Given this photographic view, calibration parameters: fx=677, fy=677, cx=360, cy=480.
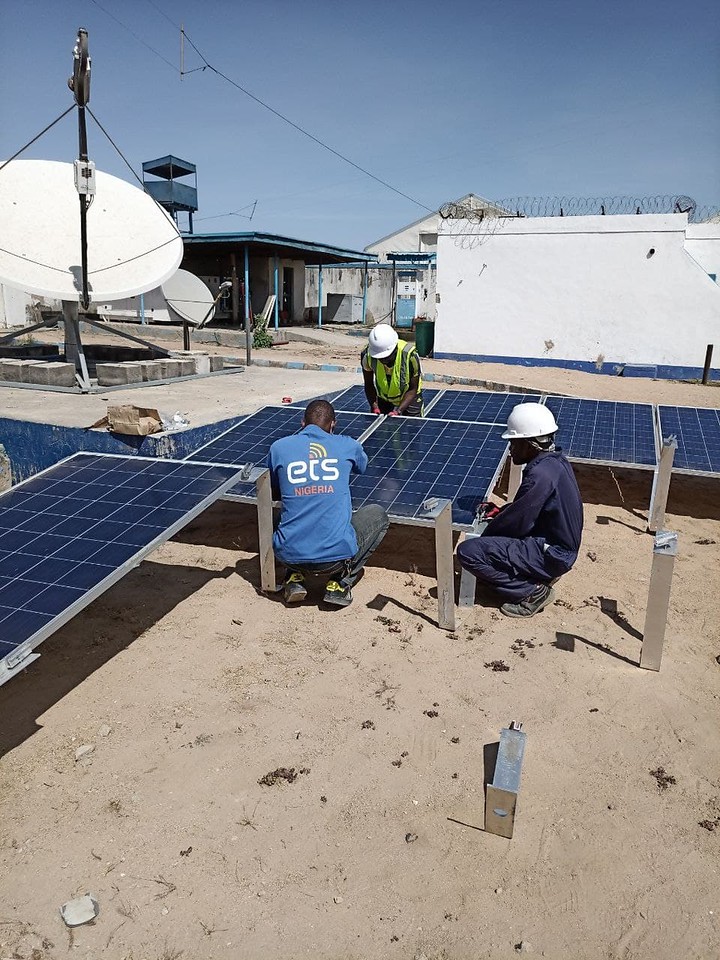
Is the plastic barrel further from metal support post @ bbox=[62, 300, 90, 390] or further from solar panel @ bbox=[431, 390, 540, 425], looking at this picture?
solar panel @ bbox=[431, 390, 540, 425]

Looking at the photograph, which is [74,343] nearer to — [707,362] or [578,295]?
[578,295]

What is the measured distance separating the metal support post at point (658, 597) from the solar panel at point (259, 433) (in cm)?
339

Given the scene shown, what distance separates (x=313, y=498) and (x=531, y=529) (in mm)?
1745

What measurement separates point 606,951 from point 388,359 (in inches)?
252

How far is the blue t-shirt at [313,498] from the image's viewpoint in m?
5.31

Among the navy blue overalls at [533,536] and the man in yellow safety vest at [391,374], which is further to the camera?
the man in yellow safety vest at [391,374]

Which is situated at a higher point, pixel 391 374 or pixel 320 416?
pixel 391 374

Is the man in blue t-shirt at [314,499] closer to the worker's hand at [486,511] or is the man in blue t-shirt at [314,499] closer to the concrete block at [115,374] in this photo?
the worker's hand at [486,511]

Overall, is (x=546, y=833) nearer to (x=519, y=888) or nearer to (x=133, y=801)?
(x=519, y=888)

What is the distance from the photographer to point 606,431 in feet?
27.6

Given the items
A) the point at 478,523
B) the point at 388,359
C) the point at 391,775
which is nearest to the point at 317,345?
the point at 388,359

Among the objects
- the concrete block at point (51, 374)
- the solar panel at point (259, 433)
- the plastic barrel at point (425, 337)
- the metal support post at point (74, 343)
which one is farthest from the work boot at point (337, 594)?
the plastic barrel at point (425, 337)

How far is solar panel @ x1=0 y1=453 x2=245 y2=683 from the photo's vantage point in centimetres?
362

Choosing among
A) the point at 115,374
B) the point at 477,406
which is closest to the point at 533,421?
the point at 477,406
